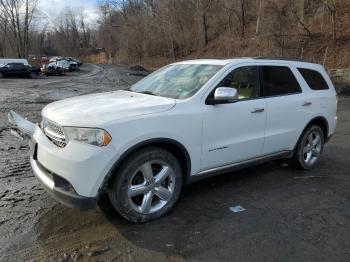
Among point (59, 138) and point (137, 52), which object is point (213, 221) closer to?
point (59, 138)

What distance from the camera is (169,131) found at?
4055mm

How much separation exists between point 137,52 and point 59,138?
69.3 metres

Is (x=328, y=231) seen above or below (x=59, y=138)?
below

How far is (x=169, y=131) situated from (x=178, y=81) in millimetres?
1079

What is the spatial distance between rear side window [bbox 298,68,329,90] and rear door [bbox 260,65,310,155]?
257 millimetres

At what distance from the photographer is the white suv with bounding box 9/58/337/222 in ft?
12.0

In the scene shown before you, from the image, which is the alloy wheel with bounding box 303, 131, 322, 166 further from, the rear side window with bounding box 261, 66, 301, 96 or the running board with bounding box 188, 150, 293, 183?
the rear side window with bounding box 261, 66, 301, 96

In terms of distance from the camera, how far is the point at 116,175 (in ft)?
12.4

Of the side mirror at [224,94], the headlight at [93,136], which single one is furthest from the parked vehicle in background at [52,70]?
the headlight at [93,136]

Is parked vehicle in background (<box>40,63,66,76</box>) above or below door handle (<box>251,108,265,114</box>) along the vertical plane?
below

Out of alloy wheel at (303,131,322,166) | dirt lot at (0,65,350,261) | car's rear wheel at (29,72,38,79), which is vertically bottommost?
car's rear wheel at (29,72,38,79)

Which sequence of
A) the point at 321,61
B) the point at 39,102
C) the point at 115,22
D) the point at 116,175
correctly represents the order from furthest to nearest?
the point at 115,22 < the point at 321,61 < the point at 39,102 < the point at 116,175

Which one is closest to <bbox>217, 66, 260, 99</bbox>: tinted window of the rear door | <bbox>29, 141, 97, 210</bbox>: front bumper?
the rear door

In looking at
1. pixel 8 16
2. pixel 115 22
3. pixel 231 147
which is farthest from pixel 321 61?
pixel 115 22
